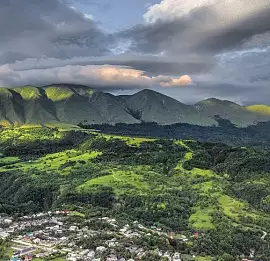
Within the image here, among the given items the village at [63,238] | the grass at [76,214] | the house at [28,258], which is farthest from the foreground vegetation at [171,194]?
the house at [28,258]

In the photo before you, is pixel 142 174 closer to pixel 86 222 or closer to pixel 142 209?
pixel 142 209

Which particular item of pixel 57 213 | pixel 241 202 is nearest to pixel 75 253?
pixel 57 213

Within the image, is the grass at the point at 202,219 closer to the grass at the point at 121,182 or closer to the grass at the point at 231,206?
the grass at the point at 231,206

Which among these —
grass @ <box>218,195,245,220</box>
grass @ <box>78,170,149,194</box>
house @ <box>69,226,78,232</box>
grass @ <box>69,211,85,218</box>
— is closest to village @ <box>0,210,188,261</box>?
house @ <box>69,226,78,232</box>

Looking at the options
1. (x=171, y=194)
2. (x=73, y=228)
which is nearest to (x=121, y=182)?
(x=171, y=194)

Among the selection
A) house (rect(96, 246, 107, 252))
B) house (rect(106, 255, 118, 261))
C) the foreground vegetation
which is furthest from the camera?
the foreground vegetation

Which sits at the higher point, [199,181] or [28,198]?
[199,181]

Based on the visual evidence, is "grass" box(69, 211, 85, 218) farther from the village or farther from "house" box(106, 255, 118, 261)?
"house" box(106, 255, 118, 261)
